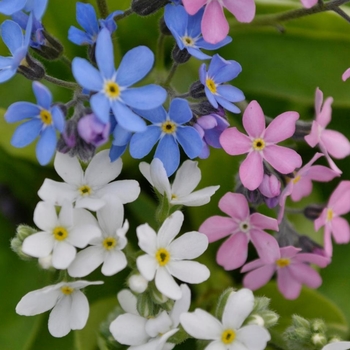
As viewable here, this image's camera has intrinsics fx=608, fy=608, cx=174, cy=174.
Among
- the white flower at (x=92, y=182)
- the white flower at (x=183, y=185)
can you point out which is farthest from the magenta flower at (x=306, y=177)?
the white flower at (x=92, y=182)

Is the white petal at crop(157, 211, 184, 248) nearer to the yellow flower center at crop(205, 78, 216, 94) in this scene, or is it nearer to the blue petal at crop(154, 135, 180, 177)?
the blue petal at crop(154, 135, 180, 177)

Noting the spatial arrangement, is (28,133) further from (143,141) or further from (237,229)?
(237,229)

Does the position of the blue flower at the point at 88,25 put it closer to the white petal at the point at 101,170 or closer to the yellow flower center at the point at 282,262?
the white petal at the point at 101,170

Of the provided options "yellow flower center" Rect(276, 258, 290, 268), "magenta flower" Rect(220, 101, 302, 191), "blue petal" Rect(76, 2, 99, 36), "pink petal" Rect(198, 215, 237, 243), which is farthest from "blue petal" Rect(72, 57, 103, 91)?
"yellow flower center" Rect(276, 258, 290, 268)

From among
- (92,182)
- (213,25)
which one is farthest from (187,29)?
(92,182)

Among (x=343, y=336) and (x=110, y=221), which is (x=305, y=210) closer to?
(x=343, y=336)
